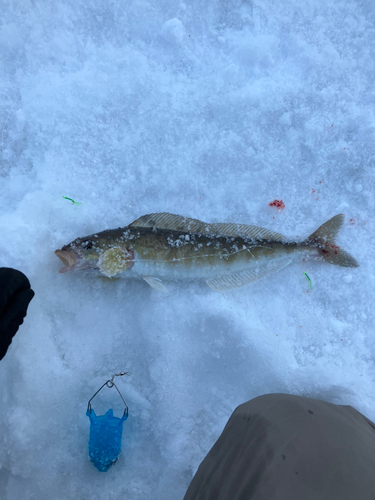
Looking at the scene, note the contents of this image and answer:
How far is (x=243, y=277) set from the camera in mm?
3004

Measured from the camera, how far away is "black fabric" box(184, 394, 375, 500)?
64.8 inches

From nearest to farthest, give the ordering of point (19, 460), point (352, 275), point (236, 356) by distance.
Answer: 1. point (19, 460)
2. point (236, 356)
3. point (352, 275)

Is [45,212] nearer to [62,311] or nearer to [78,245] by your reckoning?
[78,245]

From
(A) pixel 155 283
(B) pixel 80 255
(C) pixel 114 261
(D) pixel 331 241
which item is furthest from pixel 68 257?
(D) pixel 331 241

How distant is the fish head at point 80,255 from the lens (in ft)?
9.00

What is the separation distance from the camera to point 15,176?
3.11m

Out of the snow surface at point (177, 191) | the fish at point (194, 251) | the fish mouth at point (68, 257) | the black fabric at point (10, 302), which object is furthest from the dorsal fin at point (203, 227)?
the black fabric at point (10, 302)

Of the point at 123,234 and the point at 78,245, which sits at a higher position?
the point at 123,234

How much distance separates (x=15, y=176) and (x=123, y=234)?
1373 millimetres

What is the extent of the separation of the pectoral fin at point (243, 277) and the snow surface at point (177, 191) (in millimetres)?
97

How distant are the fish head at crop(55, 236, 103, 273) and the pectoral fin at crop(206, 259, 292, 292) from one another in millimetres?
1120

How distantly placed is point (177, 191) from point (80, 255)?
120 cm

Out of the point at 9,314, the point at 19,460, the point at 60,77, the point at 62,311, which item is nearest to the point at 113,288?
the point at 62,311

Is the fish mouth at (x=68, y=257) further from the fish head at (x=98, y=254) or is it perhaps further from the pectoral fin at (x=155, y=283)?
the pectoral fin at (x=155, y=283)
